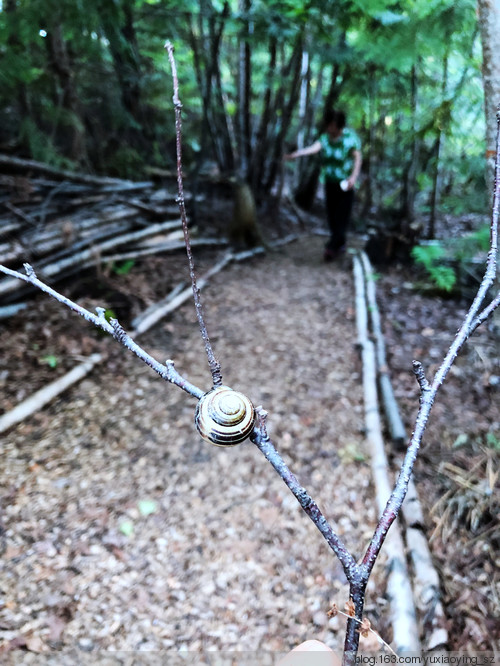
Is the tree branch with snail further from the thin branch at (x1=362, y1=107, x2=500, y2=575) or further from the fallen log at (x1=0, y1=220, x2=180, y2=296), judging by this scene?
the fallen log at (x1=0, y1=220, x2=180, y2=296)

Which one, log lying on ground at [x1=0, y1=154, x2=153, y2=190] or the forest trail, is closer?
the forest trail

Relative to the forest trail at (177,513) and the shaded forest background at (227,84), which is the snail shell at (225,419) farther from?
the shaded forest background at (227,84)

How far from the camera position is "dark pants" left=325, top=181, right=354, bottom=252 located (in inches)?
253

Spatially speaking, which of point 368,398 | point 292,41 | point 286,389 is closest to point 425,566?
point 368,398

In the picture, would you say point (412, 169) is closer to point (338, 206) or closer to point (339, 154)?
point (338, 206)

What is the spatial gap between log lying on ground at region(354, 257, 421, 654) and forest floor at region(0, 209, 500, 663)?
8 centimetres

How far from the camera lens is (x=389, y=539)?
235 cm

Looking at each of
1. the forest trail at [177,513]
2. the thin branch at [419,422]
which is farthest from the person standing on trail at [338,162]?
the thin branch at [419,422]

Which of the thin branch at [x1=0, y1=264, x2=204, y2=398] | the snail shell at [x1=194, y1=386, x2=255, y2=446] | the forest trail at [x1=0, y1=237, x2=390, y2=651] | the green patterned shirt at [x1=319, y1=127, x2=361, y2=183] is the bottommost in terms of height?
the forest trail at [x1=0, y1=237, x2=390, y2=651]

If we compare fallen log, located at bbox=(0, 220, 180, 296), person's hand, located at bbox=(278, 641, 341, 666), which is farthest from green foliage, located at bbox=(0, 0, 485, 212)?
person's hand, located at bbox=(278, 641, 341, 666)

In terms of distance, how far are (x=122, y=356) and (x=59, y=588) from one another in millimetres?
2134

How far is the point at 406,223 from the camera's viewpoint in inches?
274

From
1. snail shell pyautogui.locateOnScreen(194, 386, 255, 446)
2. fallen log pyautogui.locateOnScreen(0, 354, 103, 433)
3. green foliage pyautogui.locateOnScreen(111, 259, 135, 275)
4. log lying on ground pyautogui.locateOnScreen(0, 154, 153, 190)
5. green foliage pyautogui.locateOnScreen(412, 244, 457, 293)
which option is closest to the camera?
snail shell pyautogui.locateOnScreen(194, 386, 255, 446)

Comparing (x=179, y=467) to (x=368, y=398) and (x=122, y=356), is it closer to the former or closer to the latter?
(x=122, y=356)
